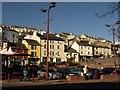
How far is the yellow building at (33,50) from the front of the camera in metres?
106

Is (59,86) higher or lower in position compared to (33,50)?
lower

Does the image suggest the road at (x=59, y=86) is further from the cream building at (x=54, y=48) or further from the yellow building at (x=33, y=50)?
the cream building at (x=54, y=48)

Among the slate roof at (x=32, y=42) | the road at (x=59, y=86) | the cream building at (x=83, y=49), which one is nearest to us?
the road at (x=59, y=86)

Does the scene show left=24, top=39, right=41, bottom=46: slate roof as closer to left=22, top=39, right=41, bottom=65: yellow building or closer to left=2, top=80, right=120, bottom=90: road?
left=22, top=39, right=41, bottom=65: yellow building

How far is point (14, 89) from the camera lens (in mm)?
22422

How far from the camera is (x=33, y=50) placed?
108 meters

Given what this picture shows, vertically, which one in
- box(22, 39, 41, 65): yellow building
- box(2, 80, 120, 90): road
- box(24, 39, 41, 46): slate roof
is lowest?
box(2, 80, 120, 90): road

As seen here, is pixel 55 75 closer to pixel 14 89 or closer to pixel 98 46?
pixel 14 89

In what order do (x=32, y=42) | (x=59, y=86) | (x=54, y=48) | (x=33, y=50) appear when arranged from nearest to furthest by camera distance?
1. (x=59, y=86)
2. (x=33, y=50)
3. (x=32, y=42)
4. (x=54, y=48)

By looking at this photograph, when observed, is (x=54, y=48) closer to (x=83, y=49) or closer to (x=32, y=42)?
(x=32, y=42)

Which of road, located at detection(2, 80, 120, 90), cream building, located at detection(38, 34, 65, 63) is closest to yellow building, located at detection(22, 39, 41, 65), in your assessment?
cream building, located at detection(38, 34, 65, 63)

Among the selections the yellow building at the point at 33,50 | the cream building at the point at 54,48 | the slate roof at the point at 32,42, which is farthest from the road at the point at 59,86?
the cream building at the point at 54,48

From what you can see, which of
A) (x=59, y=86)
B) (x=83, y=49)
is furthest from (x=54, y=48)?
(x=59, y=86)

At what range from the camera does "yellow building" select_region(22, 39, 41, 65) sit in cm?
10650
